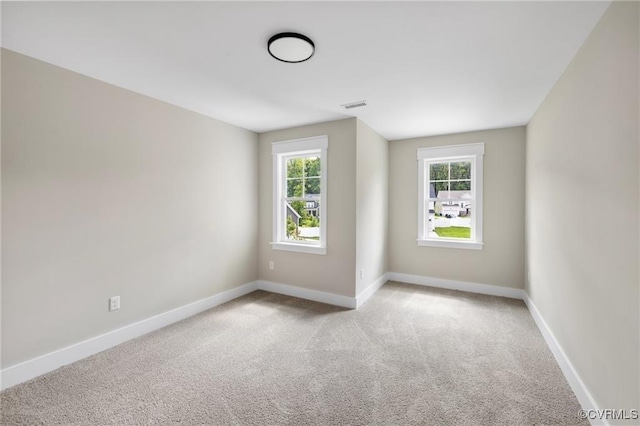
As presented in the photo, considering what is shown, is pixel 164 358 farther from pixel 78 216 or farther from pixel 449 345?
pixel 449 345

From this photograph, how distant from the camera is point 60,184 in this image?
232 cm

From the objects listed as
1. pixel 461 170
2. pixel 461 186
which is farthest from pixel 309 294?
pixel 461 170

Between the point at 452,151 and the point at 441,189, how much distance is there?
604mm

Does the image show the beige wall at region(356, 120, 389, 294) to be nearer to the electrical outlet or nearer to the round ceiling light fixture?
the round ceiling light fixture

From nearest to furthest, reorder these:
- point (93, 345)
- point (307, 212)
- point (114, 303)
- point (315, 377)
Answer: point (315, 377), point (93, 345), point (114, 303), point (307, 212)

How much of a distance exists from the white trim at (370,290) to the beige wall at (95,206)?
1.84 m

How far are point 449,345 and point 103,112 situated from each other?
3.76 meters

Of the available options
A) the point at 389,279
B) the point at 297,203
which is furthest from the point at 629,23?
the point at 389,279

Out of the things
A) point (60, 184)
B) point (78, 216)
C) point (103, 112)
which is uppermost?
point (103, 112)

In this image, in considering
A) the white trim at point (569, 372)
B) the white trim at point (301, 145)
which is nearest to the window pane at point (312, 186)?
the white trim at point (301, 145)

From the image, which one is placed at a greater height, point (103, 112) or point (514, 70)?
point (514, 70)

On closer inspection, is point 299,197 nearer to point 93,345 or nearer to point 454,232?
point 454,232

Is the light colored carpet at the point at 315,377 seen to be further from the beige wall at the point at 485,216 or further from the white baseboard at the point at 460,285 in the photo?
the beige wall at the point at 485,216

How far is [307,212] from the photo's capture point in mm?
4184
